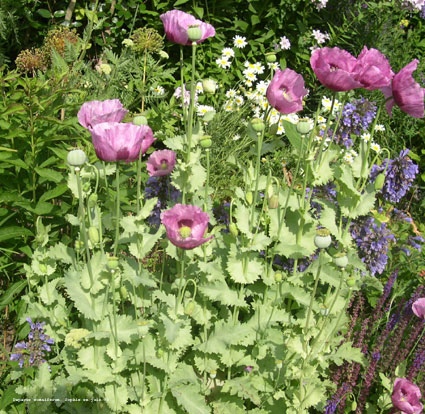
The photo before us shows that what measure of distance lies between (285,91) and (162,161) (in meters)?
0.49

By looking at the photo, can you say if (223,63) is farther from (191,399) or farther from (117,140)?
(191,399)

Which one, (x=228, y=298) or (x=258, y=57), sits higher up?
(x=228, y=298)

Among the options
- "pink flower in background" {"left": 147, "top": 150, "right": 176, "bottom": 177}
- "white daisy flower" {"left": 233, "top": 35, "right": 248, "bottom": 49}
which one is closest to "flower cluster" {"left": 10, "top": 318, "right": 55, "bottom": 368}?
"pink flower in background" {"left": 147, "top": 150, "right": 176, "bottom": 177}

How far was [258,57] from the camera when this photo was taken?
4.38 metres

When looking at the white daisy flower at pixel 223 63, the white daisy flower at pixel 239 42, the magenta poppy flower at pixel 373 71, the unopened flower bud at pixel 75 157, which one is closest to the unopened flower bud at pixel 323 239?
the magenta poppy flower at pixel 373 71

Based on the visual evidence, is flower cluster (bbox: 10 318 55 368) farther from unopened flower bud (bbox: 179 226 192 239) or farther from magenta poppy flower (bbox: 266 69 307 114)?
magenta poppy flower (bbox: 266 69 307 114)

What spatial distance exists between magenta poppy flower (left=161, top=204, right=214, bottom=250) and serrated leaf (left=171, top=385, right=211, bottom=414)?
0.56 meters

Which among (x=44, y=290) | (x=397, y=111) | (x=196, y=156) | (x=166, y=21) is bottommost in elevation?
(x=397, y=111)

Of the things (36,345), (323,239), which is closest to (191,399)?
(36,345)

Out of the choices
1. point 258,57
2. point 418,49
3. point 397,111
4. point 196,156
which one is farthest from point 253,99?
point 196,156

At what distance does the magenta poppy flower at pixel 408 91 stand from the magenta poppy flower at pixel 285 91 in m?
0.29

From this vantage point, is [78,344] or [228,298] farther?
[228,298]

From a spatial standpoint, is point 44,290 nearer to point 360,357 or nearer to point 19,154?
point 19,154

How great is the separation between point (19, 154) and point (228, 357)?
1.24 meters
